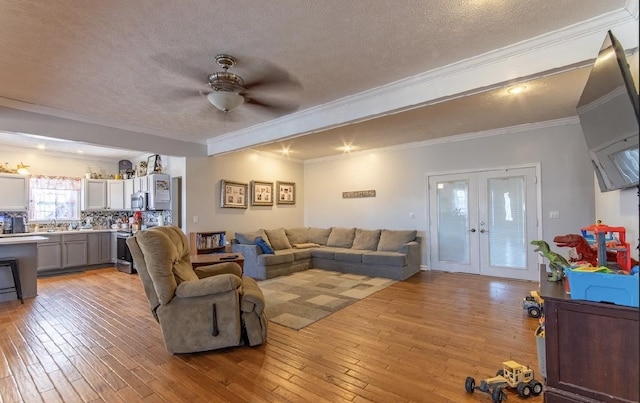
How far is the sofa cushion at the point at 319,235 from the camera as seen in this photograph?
7.26 meters

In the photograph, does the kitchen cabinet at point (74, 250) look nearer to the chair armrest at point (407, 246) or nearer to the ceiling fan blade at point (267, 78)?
the ceiling fan blade at point (267, 78)

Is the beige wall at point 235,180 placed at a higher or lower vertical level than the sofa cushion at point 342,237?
higher

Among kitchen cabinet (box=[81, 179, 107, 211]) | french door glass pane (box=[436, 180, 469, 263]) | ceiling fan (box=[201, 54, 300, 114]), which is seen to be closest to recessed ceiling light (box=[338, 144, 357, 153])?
french door glass pane (box=[436, 180, 469, 263])

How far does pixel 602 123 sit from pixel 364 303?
3.11 metres

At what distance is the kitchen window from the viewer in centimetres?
654

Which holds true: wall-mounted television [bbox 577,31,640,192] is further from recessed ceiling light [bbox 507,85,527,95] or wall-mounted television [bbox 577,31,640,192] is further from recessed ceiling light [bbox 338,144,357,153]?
recessed ceiling light [bbox 338,144,357,153]

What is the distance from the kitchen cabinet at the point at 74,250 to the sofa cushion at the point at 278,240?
394 cm

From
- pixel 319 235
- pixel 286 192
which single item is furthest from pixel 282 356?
pixel 286 192

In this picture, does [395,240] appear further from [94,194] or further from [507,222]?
[94,194]

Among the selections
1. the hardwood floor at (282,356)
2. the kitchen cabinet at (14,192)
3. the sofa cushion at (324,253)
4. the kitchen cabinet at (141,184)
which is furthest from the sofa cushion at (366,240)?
the kitchen cabinet at (14,192)

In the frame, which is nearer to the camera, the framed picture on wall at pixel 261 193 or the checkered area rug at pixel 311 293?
the checkered area rug at pixel 311 293

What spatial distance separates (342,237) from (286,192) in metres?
1.89

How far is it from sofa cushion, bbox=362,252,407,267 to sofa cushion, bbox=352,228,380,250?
0.59m

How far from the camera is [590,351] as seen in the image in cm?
158
